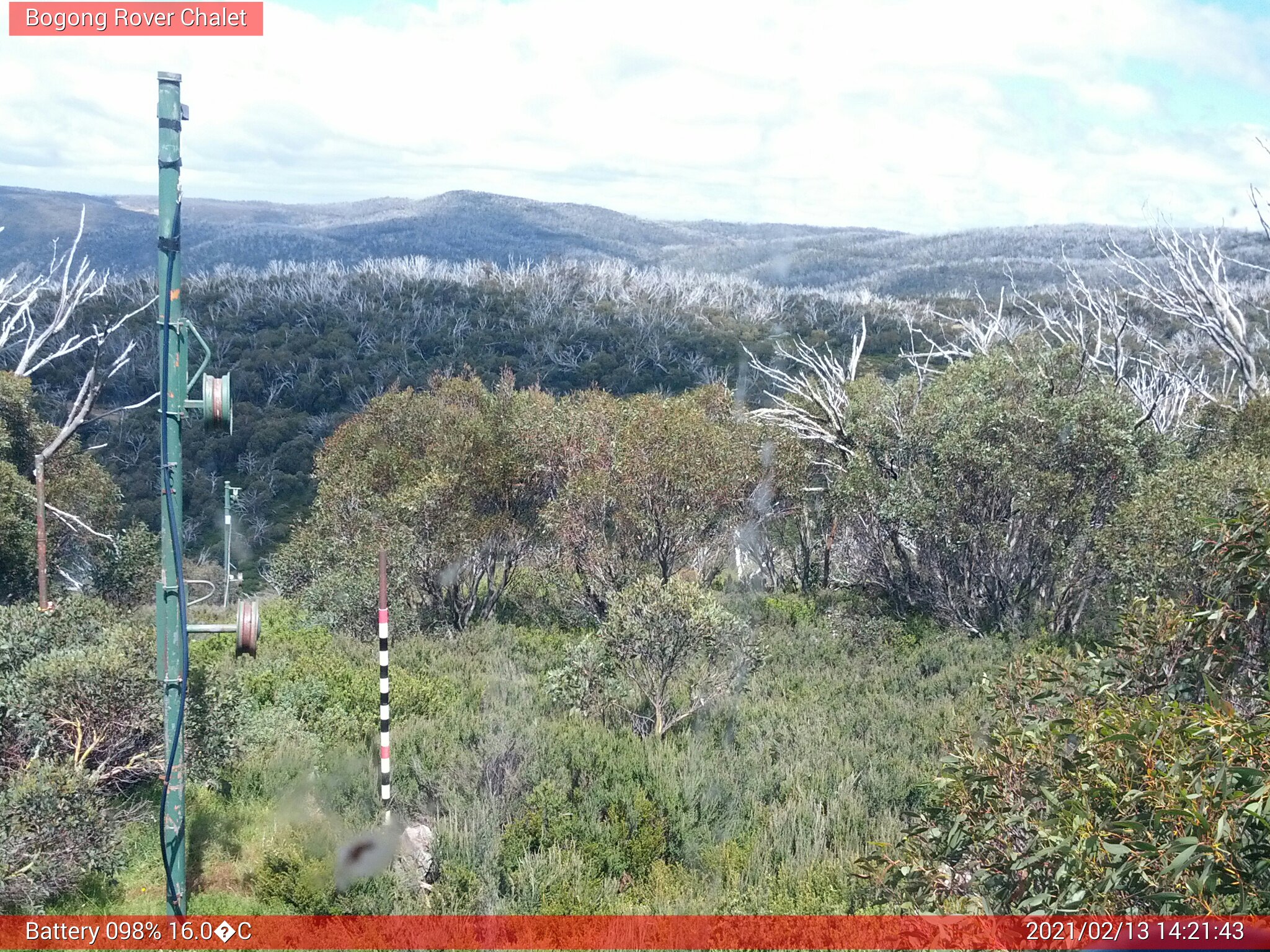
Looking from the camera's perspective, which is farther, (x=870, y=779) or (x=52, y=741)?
(x=870, y=779)

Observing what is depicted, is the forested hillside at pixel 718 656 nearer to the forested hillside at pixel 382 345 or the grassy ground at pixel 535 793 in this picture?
the grassy ground at pixel 535 793

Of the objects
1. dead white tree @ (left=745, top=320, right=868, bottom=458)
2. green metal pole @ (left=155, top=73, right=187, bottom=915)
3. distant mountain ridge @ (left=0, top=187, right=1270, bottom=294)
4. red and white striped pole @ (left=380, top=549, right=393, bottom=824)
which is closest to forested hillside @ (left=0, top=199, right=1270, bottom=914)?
dead white tree @ (left=745, top=320, right=868, bottom=458)

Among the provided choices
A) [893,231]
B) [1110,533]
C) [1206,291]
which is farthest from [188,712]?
[893,231]

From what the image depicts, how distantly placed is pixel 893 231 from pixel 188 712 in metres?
157

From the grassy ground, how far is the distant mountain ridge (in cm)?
5835

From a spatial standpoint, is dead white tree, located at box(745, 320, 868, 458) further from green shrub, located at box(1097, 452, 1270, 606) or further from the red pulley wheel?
the red pulley wheel

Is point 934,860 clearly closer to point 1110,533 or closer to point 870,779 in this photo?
point 870,779

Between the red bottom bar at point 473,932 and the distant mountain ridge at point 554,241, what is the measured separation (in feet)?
207

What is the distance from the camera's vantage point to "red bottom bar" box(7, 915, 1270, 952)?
5750 millimetres

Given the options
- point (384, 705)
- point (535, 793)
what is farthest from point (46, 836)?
point (535, 793)

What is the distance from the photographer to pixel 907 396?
16.1 metres

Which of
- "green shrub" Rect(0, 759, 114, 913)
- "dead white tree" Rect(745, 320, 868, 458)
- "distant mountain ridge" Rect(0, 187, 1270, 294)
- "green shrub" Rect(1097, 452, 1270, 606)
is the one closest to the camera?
"green shrub" Rect(0, 759, 114, 913)

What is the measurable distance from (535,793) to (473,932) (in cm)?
187

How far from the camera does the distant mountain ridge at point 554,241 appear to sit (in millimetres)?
93938
